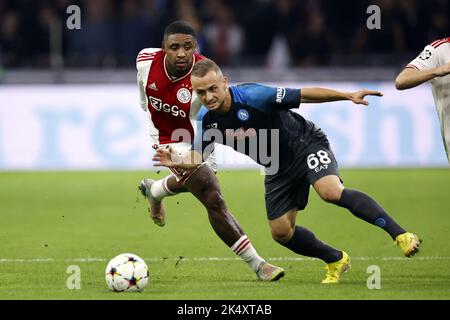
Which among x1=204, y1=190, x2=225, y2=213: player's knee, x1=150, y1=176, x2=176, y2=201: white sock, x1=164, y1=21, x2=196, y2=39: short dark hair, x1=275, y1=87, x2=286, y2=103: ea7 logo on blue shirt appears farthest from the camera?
x1=150, y1=176, x2=176, y2=201: white sock

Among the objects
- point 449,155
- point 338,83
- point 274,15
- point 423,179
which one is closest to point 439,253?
point 449,155

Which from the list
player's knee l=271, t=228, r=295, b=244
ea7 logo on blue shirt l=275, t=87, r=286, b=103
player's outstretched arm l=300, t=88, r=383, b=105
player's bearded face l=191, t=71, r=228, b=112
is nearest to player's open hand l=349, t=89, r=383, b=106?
player's outstretched arm l=300, t=88, r=383, b=105

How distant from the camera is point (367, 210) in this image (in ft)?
25.8

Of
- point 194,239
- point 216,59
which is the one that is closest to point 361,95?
point 194,239

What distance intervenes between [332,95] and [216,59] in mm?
10796

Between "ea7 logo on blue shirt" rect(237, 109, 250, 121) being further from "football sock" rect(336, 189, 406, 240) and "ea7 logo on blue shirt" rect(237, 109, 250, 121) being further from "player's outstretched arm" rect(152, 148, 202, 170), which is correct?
"football sock" rect(336, 189, 406, 240)

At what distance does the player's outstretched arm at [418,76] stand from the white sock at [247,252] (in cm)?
177

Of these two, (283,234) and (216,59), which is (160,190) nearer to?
(283,234)

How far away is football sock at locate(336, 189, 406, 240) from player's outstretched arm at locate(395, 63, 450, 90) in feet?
2.79

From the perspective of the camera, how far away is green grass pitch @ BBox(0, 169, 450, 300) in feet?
26.3

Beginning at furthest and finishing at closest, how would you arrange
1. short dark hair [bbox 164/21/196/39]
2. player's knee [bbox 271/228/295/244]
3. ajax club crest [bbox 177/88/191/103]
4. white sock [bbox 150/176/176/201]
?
white sock [bbox 150/176/176/201], ajax club crest [bbox 177/88/191/103], short dark hair [bbox 164/21/196/39], player's knee [bbox 271/228/295/244]

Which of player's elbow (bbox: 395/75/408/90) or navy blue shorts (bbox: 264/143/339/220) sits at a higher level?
player's elbow (bbox: 395/75/408/90)

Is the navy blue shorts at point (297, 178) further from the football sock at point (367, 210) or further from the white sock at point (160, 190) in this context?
the white sock at point (160, 190)

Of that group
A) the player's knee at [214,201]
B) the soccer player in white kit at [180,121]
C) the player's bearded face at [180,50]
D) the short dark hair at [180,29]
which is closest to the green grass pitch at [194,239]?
the soccer player in white kit at [180,121]
